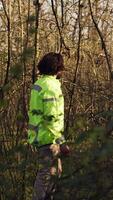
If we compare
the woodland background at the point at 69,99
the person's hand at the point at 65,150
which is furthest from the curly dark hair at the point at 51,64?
the person's hand at the point at 65,150

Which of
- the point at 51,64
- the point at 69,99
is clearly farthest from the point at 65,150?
the point at 69,99

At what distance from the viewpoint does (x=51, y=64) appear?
4336mm

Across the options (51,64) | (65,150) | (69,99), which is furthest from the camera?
(69,99)

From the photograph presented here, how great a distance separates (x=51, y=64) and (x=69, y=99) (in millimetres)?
1804

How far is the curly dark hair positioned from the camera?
4.33m

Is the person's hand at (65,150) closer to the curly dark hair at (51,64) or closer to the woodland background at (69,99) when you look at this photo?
the woodland background at (69,99)

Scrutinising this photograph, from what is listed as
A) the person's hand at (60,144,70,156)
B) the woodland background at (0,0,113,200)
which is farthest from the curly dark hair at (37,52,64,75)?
the person's hand at (60,144,70,156)

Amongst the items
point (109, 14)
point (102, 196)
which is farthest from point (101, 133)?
point (109, 14)

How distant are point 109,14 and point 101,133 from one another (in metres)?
6.20

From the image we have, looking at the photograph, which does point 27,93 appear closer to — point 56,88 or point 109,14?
point 56,88

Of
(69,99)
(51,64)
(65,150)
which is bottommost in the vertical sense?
(69,99)

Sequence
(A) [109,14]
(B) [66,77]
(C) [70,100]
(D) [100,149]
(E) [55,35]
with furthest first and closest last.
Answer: (A) [109,14] < (E) [55,35] < (B) [66,77] < (C) [70,100] < (D) [100,149]

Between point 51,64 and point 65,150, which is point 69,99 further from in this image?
point 65,150

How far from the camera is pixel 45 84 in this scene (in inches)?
170
